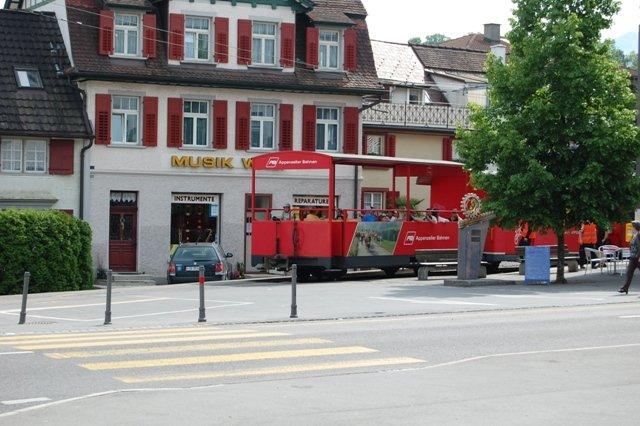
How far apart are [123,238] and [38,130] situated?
4.75m

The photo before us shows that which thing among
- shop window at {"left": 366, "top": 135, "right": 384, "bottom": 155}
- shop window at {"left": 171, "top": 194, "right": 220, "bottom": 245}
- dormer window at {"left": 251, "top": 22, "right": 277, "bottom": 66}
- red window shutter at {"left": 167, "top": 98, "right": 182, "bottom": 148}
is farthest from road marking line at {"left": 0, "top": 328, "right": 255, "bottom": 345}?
shop window at {"left": 366, "top": 135, "right": 384, "bottom": 155}

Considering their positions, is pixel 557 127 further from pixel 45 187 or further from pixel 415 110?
pixel 415 110

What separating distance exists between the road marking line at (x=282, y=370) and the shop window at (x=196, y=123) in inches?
1151

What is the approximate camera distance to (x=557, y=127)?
1254 inches

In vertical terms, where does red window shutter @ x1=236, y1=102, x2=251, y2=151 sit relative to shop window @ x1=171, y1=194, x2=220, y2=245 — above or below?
above

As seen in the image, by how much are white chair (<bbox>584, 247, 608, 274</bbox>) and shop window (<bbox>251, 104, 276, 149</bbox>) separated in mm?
12470

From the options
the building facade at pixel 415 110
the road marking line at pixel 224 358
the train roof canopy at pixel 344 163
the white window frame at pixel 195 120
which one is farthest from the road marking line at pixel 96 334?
the building facade at pixel 415 110

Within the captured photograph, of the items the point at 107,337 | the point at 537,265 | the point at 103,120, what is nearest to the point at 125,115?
the point at 103,120

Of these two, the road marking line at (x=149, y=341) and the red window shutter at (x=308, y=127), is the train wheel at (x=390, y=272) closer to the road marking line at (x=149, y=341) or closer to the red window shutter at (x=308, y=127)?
the red window shutter at (x=308, y=127)

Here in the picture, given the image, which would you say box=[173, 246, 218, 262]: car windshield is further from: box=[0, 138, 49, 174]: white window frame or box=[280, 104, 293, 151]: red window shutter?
box=[280, 104, 293, 151]: red window shutter

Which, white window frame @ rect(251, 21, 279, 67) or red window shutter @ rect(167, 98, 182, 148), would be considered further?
white window frame @ rect(251, 21, 279, 67)

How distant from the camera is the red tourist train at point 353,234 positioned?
116 feet

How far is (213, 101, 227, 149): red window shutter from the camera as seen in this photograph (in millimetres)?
43562

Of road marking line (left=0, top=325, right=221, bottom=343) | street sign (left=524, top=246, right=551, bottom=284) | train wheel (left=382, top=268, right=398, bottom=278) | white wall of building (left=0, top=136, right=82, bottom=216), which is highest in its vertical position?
white wall of building (left=0, top=136, right=82, bottom=216)
